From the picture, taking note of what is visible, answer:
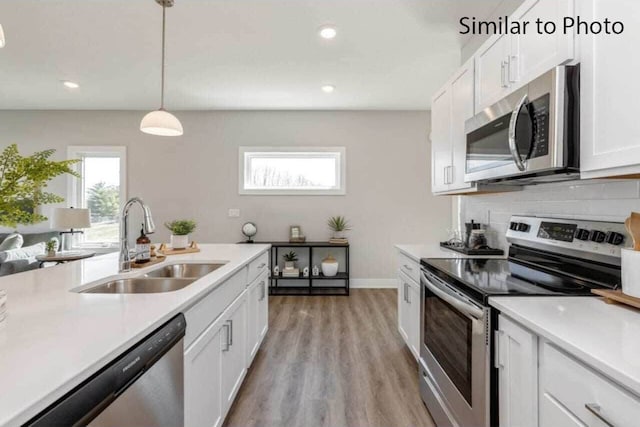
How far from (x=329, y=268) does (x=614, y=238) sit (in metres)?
3.39

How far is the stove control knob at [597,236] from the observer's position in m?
1.28

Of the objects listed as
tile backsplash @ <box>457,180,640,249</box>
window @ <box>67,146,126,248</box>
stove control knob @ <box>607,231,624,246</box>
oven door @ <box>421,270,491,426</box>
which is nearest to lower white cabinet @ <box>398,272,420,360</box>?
oven door @ <box>421,270,491,426</box>

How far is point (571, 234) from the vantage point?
4.72ft

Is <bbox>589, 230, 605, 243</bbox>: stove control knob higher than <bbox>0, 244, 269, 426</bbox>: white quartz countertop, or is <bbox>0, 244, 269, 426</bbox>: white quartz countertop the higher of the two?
<bbox>589, 230, 605, 243</bbox>: stove control knob

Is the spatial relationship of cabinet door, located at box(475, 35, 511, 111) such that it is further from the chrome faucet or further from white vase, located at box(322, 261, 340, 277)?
white vase, located at box(322, 261, 340, 277)

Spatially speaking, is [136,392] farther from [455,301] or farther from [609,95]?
[609,95]

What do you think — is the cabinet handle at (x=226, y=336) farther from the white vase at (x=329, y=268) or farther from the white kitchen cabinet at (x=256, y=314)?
the white vase at (x=329, y=268)

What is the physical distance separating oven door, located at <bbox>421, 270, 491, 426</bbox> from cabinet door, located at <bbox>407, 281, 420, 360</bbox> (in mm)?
265

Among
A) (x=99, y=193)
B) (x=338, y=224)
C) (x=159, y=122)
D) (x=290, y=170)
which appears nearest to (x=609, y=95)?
(x=159, y=122)

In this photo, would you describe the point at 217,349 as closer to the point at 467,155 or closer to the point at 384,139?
the point at 467,155

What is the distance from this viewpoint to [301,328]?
311cm

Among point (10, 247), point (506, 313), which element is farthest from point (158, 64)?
point (506, 313)

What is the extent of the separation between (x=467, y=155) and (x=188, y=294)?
1.80 meters

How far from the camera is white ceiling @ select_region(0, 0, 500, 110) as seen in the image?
232 centimetres
